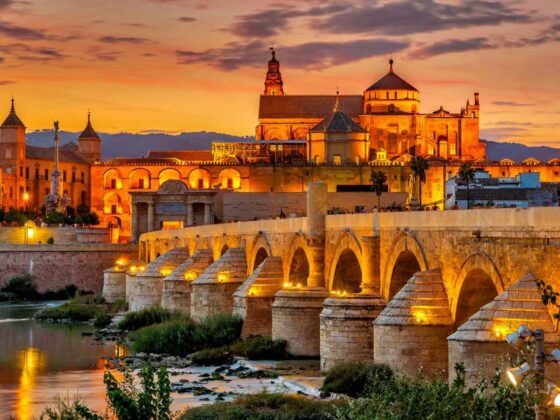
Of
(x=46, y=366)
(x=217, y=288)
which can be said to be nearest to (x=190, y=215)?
(x=217, y=288)

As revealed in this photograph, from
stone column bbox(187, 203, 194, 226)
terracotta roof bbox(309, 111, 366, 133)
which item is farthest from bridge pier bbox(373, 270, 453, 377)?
terracotta roof bbox(309, 111, 366, 133)

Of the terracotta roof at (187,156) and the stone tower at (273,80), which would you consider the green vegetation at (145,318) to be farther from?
the stone tower at (273,80)

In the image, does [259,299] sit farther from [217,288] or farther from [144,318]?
[144,318]

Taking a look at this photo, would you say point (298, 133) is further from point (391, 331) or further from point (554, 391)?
point (554, 391)

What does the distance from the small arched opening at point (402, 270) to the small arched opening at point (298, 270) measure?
780 cm

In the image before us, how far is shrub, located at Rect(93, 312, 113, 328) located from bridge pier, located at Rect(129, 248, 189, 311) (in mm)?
1133

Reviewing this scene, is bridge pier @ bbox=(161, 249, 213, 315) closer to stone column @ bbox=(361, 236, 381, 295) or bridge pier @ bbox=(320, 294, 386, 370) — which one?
stone column @ bbox=(361, 236, 381, 295)

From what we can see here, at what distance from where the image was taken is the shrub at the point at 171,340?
3434 cm

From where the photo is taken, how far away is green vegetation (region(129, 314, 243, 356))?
3400 cm

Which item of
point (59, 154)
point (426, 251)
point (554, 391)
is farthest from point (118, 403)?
point (59, 154)

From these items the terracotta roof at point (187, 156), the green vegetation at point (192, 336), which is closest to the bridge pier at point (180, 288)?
the green vegetation at point (192, 336)

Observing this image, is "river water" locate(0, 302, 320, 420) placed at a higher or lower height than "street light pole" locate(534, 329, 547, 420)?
lower

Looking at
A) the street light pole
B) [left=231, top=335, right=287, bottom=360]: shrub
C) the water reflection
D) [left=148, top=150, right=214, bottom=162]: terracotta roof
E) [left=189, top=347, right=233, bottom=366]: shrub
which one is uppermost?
[left=148, top=150, right=214, bottom=162]: terracotta roof

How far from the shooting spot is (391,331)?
23.1m
